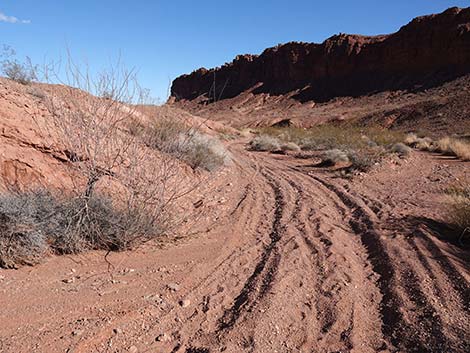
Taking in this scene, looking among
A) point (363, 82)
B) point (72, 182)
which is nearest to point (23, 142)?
point (72, 182)

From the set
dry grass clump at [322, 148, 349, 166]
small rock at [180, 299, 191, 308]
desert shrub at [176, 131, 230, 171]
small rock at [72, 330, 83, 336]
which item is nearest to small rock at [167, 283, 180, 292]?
small rock at [180, 299, 191, 308]

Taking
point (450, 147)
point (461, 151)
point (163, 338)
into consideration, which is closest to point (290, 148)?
point (450, 147)

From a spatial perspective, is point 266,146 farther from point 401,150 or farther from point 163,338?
point 163,338

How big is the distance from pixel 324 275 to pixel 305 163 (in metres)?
9.23

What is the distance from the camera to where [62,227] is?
4594mm

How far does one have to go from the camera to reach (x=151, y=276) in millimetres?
4273

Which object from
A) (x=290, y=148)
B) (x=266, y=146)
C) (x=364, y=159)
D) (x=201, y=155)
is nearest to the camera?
(x=201, y=155)

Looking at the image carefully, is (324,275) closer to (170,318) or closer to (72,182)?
(170,318)

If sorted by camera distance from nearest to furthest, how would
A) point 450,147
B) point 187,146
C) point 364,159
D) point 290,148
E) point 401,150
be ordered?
point 187,146 < point 364,159 < point 401,150 < point 450,147 < point 290,148

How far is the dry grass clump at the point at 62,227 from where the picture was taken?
418 cm

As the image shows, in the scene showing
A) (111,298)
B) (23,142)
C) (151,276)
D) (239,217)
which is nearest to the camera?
(111,298)

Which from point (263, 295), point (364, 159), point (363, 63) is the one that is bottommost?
point (263, 295)

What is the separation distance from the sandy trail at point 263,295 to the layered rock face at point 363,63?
2572 cm

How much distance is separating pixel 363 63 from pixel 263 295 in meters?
51.8
